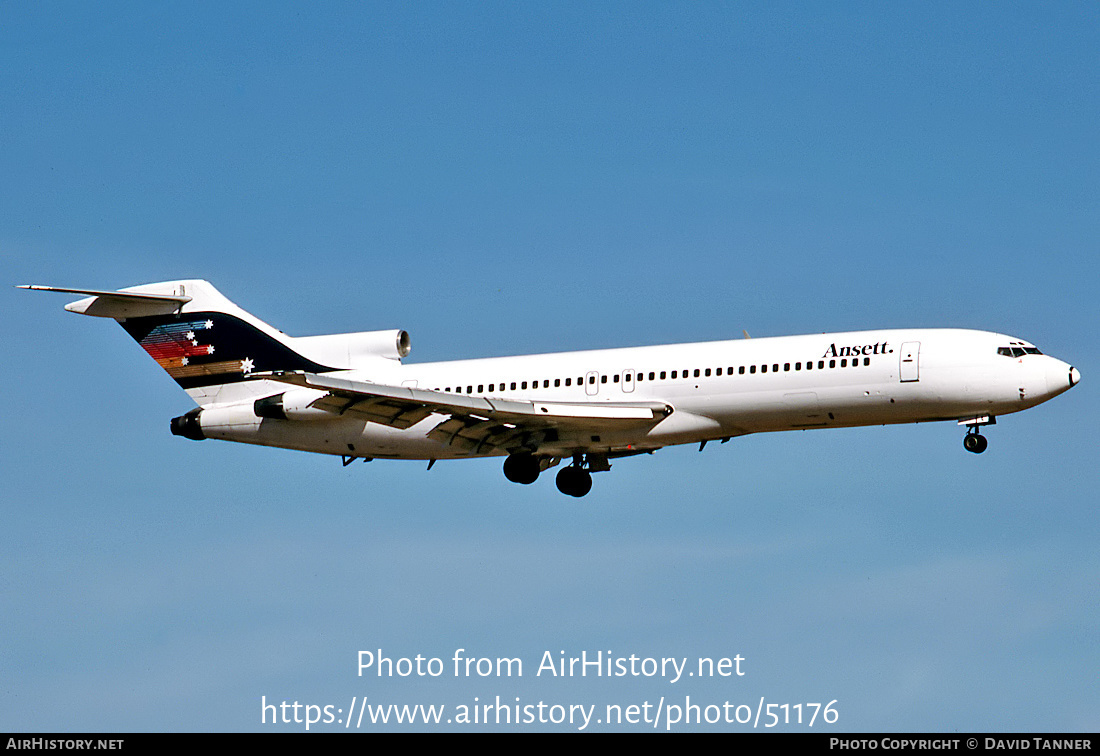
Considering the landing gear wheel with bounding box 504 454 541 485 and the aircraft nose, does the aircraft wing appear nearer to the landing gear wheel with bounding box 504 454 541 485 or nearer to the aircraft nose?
the landing gear wheel with bounding box 504 454 541 485

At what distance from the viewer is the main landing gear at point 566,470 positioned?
43531 mm

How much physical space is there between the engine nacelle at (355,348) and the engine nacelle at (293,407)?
5.34 feet

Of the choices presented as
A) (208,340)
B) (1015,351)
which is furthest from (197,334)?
(1015,351)

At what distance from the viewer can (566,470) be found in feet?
146

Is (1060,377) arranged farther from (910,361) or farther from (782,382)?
(782,382)

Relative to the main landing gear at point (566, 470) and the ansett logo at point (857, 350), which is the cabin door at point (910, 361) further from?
the main landing gear at point (566, 470)

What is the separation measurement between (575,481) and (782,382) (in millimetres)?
7214

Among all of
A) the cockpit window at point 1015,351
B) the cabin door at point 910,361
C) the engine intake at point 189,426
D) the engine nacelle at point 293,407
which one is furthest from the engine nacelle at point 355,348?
the cockpit window at point 1015,351
